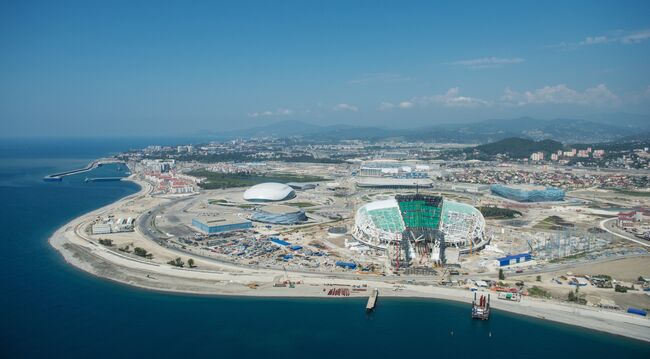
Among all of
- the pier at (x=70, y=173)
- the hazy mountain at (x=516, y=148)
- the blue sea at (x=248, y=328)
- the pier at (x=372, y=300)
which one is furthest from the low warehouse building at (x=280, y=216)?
the hazy mountain at (x=516, y=148)

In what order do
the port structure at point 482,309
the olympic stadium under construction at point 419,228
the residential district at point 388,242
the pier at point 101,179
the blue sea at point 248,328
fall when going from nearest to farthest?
the blue sea at point 248,328 < the port structure at point 482,309 < the residential district at point 388,242 < the olympic stadium under construction at point 419,228 < the pier at point 101,179

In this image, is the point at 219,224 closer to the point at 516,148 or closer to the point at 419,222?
the point at 419,222

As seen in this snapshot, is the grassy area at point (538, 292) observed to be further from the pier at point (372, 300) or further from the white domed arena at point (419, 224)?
the pier at point (372, 300)

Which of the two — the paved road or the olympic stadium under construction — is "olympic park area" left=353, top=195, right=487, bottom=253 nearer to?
the olympic stadium under construction

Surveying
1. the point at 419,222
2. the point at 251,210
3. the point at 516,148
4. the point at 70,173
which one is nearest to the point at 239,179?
the point at 251,210

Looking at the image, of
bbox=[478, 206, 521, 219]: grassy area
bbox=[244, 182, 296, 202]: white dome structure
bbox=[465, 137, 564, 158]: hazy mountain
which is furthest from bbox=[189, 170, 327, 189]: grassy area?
bbox=[465, 137, 564, 158]: hazy mountain

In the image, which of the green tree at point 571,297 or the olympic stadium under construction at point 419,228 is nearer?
the green tree at point 571,297

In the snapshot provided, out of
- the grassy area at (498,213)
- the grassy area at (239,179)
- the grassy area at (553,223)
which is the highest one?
the grassy area at (239,179)
